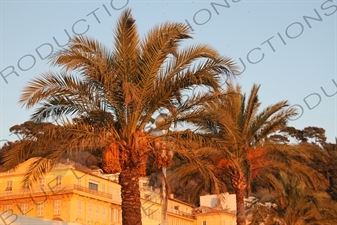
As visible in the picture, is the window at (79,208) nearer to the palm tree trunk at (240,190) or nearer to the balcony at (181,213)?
the balcony at (181,213)

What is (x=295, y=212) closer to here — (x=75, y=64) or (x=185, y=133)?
(x=185, y=133)

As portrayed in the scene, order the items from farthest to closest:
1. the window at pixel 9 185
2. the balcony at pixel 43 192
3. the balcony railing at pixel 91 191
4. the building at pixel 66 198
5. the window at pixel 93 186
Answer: the window at pixel 93 186, the window at pixel 9 185, the balcony railing at pixel 91 191, the balcony at pixel 43 192, the building at pixel 66 198

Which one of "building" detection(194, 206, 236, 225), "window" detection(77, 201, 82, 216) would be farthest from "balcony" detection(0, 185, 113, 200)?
"building" detection(194, 206, 236, 225)

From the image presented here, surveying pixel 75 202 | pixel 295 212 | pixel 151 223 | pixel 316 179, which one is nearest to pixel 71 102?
pixel 316 179

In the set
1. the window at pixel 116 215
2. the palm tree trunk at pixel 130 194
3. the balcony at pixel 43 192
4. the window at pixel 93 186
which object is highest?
the window at pixel 93 186

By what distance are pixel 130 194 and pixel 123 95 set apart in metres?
2.87

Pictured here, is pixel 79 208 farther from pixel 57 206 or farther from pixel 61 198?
pixel 57 206

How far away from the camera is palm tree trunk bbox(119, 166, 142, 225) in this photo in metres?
15.9

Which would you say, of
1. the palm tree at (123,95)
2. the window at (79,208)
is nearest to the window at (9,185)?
the window at (79,208)

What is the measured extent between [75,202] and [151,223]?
12.6 metres

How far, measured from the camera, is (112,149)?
1580cm

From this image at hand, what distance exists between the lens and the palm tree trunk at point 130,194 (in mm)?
15930

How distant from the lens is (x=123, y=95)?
15.7 metres

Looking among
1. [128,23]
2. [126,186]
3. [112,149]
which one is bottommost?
[126,186]
